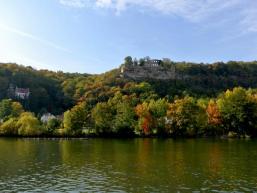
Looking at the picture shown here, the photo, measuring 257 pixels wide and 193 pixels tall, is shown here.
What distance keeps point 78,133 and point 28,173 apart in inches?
3123

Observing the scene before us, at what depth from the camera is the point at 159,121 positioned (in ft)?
429

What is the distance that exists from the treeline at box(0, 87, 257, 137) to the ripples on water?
179ft

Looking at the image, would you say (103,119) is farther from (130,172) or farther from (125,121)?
(130,172)

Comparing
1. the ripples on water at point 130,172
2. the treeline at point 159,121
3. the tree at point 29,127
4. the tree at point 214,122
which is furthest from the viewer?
the tree at point 29,127

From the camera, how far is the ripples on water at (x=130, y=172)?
138 ft

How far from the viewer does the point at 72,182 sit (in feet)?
148

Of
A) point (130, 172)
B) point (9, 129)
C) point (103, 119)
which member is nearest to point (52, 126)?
point (9, 129)

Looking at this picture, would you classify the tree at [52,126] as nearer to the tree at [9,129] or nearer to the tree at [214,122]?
the tree at [9,129]

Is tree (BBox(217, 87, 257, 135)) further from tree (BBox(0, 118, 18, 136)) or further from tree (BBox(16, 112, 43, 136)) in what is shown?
tree (BBox(0, 118, 18, 136))

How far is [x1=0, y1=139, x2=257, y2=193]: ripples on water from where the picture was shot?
42.0m

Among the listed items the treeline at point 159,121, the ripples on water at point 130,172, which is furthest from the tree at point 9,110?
the ripples on water at point 130,172

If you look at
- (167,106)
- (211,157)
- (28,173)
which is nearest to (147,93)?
(167,106)

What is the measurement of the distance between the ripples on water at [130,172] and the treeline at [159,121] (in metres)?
54.7

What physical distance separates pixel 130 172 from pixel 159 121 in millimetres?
79708
